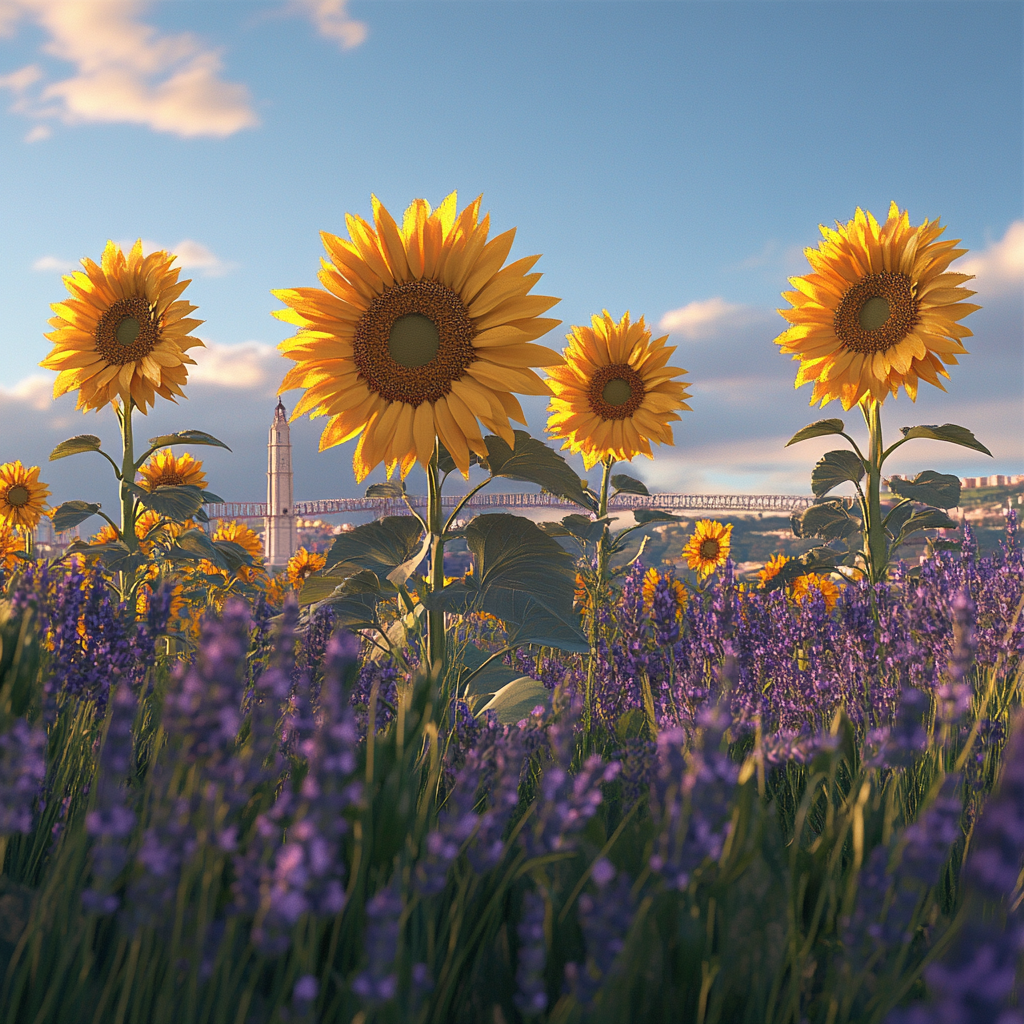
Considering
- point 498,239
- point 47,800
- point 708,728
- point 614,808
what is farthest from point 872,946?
point 498,239

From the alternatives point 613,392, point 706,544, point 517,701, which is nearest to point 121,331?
point 613,392

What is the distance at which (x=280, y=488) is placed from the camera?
47219 millimetres

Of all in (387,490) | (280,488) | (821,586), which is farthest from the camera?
Result: (280,488)

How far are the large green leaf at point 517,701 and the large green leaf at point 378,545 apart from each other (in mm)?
661

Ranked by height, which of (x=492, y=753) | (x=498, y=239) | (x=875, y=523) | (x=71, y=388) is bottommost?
(x=492, y=753)

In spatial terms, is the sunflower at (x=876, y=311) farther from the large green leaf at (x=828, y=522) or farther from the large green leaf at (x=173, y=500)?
the large green leaf at (x=173, y=500)

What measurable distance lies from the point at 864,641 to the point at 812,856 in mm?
1852

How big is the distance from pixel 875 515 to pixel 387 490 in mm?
2840

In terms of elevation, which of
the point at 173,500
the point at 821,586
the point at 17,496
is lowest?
the point at 821,586

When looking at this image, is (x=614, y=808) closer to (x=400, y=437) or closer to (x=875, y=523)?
(x=400, y=437)

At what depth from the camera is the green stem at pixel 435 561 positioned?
276 cm

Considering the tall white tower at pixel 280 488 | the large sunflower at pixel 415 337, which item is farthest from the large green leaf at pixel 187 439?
the tall white tower at pixel 280 488

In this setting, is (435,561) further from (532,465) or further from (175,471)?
(175,471)

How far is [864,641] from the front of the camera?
3104mm
